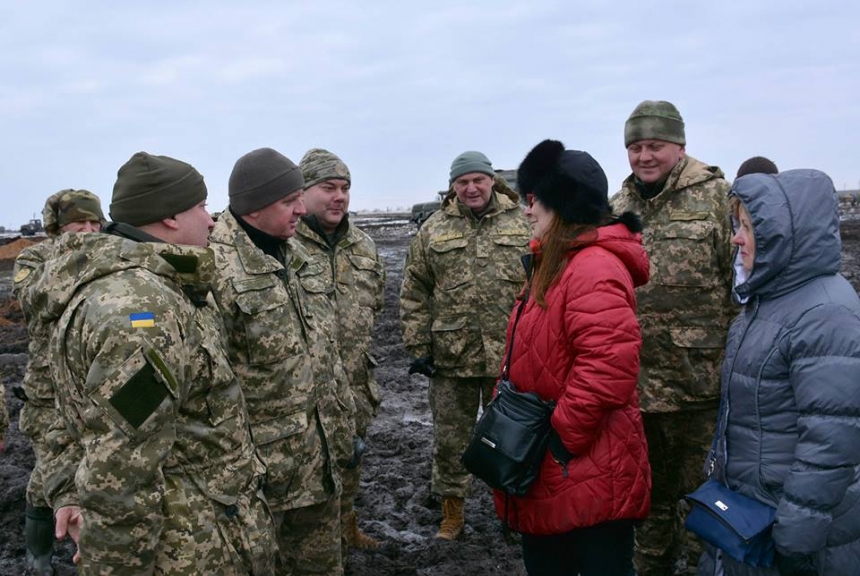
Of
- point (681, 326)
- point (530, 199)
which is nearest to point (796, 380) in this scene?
point (530, 199)

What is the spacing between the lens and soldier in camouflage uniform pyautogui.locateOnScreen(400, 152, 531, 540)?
4.81 m

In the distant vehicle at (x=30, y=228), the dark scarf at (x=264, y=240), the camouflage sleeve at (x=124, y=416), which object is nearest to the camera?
the camouflage sleeve at (x=124, y=416)

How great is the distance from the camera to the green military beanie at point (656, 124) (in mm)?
3869

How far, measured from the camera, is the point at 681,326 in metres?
3.87

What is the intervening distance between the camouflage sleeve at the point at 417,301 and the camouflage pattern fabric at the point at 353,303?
0.35m

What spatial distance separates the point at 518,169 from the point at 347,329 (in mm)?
1861

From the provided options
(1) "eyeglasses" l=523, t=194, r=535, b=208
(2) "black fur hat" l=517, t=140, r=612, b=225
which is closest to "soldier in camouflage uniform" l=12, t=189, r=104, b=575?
(1) "eyeglasses" l=523, t=194, r=535, b=208

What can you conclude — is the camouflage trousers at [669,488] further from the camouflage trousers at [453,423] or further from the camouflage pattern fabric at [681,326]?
the camouflage trousers at [453,423]

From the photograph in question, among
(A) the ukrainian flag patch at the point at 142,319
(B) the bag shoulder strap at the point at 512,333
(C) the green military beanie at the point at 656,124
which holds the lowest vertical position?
(B) the bag shoulder strap at the point at 512,333

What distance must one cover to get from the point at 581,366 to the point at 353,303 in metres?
2.17

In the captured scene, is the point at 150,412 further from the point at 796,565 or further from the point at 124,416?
the point at 796,565

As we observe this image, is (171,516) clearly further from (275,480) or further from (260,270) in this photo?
(260,270)

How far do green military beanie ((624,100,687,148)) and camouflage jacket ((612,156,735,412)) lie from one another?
0.19 meters

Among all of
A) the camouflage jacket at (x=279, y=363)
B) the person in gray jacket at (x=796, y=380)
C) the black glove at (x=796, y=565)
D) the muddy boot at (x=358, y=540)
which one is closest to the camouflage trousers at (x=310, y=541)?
the camouflage jacket at (x=279, y=363)
